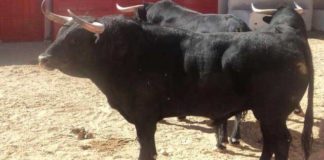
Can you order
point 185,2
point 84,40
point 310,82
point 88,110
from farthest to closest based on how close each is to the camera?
point 185,2
point 88,110
point 310,82
point 84,40

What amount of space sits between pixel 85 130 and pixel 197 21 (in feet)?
6.62

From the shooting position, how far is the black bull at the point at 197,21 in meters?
6.54

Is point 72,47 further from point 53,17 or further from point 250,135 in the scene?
point 250,135

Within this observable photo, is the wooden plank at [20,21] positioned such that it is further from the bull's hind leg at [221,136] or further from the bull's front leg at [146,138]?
the bull's front leg at [146,138]

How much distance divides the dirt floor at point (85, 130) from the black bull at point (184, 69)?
1200 mm

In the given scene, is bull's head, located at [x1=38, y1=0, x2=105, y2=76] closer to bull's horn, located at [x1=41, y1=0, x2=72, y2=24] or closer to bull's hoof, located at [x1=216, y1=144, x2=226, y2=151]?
bull's horn, located at [x1=41, y1=0, x2=72, y2=24]

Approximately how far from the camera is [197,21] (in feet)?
23.9

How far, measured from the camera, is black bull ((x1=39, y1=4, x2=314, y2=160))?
189 inches

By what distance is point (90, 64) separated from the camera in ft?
16.1

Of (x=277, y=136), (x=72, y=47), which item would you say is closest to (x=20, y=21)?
(x=72, y=47)

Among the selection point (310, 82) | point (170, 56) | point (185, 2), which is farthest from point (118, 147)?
point (185, 2)

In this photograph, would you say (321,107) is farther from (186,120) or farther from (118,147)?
(118,147)

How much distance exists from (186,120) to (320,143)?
1798mm

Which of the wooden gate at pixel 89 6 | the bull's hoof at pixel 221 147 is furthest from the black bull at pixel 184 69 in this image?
the wooden gate at pixel 89 6
